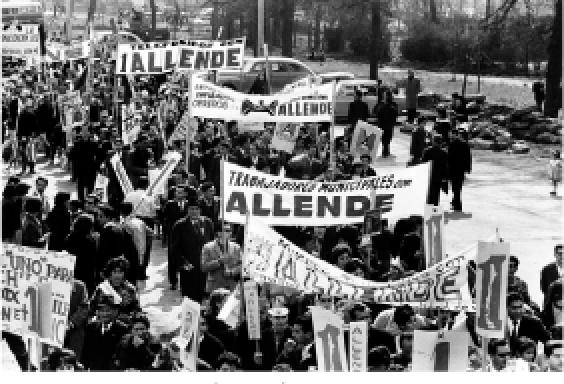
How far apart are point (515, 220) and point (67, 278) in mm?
11477

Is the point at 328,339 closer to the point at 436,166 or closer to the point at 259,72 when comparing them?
the point at 436,166

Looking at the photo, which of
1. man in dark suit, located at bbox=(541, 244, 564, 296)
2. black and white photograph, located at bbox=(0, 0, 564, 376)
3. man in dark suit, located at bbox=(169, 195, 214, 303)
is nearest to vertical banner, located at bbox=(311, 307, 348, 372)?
black and white photograph, located at bbox=(0, 0, 564, 376)

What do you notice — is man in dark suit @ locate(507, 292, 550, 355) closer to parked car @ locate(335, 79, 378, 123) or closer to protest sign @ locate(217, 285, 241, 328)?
protest sign @ locate(217, 285, 241, 328)

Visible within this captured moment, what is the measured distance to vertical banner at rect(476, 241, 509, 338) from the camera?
34.8 ft

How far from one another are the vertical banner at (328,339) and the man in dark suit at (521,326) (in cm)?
213

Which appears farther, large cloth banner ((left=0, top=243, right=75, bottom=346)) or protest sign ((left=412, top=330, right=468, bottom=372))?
large cloth banner ((left=0, top=243, right=75, bottom=346))

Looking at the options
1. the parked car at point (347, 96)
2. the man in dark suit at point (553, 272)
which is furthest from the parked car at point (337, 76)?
the man in dark suit at point (553, 272)

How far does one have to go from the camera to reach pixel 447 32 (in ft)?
162

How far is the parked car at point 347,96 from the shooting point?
A: 3419cm

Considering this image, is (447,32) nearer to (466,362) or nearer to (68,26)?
(68,26)

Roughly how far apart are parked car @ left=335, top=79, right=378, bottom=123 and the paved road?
14.7ft

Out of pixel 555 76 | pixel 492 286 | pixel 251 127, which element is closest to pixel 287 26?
pixel 555 76

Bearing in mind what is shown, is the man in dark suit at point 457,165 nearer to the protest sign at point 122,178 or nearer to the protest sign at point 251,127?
the protest sign at point 251,127

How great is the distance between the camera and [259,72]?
34.8 m
